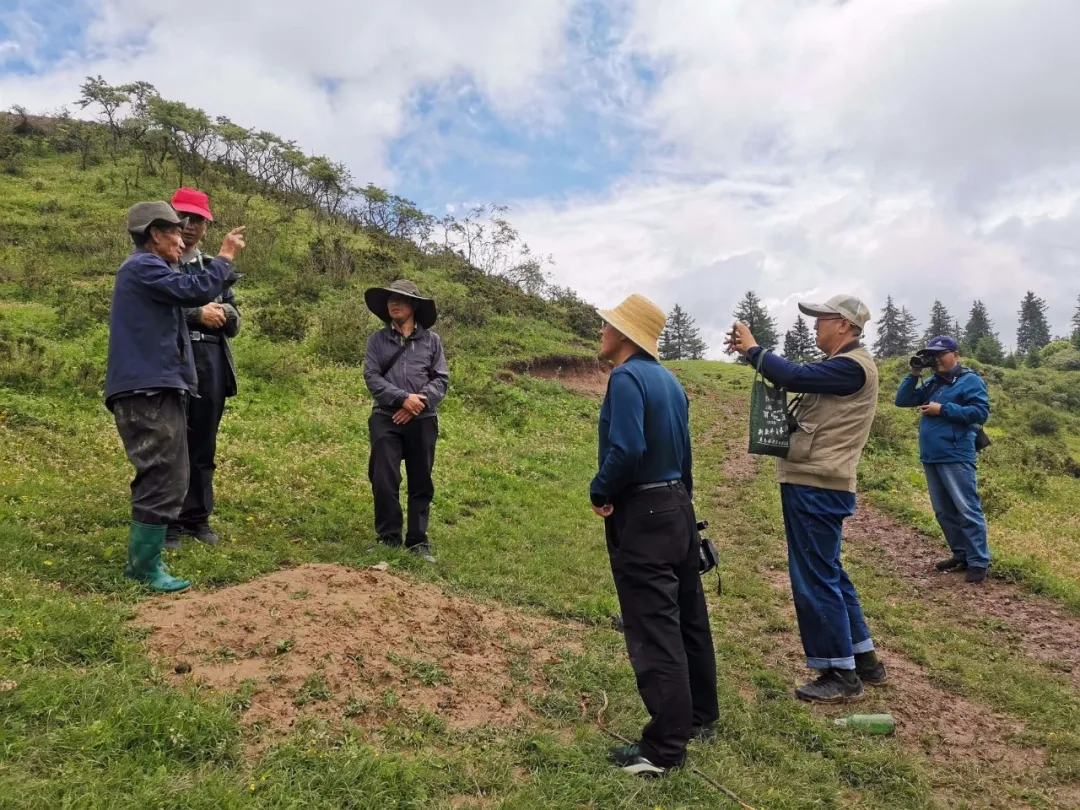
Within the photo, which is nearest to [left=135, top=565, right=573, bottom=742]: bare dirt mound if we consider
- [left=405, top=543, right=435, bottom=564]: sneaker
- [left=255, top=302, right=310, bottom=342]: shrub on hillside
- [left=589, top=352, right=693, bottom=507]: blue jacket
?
[left=405, top=543, right=435, bottom=564]: sneaker

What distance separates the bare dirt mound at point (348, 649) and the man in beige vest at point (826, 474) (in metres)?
1.65

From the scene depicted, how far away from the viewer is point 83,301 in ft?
46.8

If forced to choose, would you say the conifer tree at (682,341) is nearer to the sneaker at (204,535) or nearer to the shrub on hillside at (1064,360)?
the shrub on hillside at (1064,360)

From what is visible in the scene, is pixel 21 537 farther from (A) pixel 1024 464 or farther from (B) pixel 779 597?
(A) pixel 1024 464

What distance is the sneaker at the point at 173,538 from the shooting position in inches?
203

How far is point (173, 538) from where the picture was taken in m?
5.27

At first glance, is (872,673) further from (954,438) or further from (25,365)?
(25,365)

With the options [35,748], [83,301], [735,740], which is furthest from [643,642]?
[83,301]

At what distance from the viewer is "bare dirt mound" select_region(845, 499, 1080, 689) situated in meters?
5.65

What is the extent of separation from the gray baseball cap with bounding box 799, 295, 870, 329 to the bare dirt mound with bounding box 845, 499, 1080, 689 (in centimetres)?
315

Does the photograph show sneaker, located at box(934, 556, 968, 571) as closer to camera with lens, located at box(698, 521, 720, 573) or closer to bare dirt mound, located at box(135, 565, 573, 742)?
bare dirt mound, located at box(135, 565, 573, 742)

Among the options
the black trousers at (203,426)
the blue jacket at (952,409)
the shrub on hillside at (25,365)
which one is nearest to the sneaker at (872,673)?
the blue jacket at (952,409)

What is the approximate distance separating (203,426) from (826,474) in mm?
4739

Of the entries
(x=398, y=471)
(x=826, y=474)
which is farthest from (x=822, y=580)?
(x=398, y=471)
